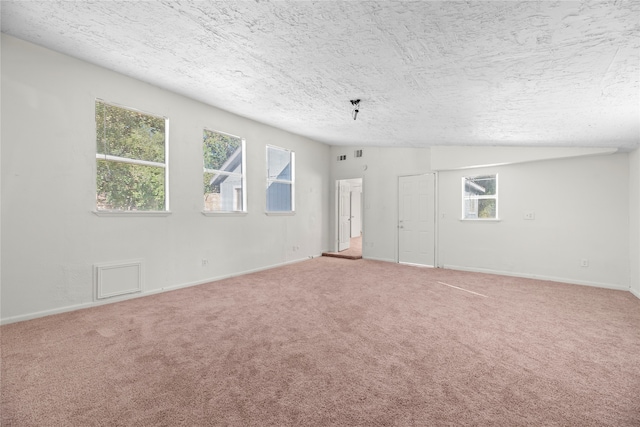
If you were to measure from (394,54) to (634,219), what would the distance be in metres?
4.76

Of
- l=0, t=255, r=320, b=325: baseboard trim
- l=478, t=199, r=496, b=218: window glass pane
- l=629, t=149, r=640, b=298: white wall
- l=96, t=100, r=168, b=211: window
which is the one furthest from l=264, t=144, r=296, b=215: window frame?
l=629, t=149, r=640, b=298: white wall

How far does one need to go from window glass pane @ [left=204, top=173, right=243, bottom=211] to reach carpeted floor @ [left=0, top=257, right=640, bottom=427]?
173 cm

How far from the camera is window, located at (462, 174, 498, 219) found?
5.80 meters

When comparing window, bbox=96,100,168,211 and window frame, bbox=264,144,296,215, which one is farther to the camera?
window frame, bbox=264,144,296,215

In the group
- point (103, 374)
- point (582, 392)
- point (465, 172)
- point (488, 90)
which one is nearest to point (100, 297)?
point (103, 374)

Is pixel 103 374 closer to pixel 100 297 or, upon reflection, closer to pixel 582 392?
pixel 100 297

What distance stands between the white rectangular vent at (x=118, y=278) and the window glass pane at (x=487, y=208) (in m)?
6.19

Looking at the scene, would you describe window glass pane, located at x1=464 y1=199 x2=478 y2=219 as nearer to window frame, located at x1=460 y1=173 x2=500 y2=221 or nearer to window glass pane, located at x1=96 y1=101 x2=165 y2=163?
window frame, located at x1=460 y1=173 x2=500 y2=221

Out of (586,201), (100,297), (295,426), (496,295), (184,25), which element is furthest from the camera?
(586,201)

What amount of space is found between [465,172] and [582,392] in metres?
4.84

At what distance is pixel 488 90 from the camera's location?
9.62ft

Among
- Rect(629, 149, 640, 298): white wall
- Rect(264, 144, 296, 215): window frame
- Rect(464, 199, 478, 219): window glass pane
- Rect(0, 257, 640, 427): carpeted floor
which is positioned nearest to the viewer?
Rect(0, 257, 640, 427): carpeted floor

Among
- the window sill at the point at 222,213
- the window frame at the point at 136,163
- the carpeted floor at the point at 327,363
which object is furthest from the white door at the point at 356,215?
the window frame at the point at 136,163

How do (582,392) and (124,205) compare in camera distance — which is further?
(124,205)
